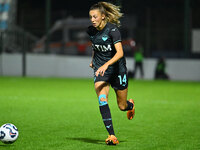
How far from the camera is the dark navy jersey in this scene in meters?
6.75

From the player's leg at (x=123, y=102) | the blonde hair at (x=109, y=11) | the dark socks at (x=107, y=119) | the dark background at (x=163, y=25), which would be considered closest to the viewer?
the dark socks at (x=107, y=119)

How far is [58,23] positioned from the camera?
27906 millimetres

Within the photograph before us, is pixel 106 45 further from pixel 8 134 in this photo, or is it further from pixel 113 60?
pixel 8 134

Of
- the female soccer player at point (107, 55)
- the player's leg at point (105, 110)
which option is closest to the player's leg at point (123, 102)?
the female soccer player at point (107, 55)

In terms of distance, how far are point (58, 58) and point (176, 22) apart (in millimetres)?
6753

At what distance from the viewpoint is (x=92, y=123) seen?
8.84 metres

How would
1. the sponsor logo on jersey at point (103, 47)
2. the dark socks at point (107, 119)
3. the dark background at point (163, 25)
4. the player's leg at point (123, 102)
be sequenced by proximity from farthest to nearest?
the dark background at point (163, 25) < the player's leg at point (123, 102) < the sponsor logo on jersey at point (103, 47) < the dark socks at point (107, 119)

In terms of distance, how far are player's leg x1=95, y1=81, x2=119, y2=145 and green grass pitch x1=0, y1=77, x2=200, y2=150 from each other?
12 centimetres

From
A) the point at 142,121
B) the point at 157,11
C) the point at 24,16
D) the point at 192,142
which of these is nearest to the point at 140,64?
the point at 157,11

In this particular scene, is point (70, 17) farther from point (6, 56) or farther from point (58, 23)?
point (6, 56)

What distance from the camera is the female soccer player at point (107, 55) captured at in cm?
661

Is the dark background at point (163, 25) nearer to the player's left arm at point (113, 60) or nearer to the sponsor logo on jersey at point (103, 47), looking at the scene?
the sponsor logo on jersey at point (103, 47)

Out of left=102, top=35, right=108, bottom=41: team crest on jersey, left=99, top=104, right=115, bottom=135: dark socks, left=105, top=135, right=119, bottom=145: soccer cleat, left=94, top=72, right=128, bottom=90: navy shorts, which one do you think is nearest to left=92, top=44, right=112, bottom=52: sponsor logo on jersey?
left=102, top=35, right=108, bottom=41: team crest on jersey

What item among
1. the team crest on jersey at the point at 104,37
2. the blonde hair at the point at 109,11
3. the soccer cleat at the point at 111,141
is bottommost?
the soccer cleat at the point at 111,141
